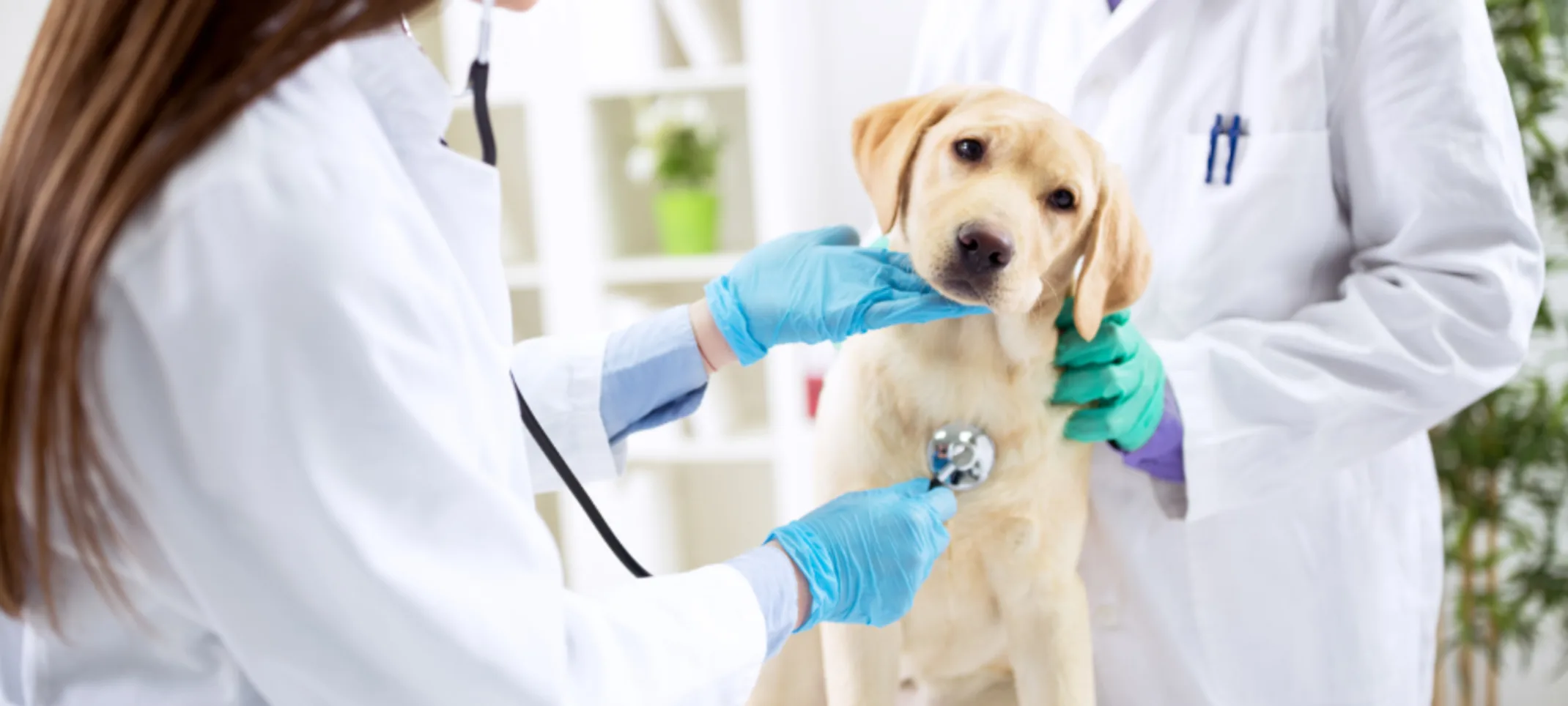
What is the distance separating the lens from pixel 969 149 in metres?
0.88

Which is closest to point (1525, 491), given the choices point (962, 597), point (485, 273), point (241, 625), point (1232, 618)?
point (1232, 618)

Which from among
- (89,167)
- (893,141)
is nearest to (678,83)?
(893,141)

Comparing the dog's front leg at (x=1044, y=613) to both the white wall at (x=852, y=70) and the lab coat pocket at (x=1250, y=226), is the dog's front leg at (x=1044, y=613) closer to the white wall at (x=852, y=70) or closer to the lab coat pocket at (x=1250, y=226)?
the lab coat pocket at (x=1250, y=226)

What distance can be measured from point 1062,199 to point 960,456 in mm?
227

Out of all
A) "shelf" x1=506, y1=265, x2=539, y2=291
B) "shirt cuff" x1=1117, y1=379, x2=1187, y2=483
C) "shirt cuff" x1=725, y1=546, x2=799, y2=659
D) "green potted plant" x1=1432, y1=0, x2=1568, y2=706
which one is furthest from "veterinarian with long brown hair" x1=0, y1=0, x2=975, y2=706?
"shelf" x1=506, y1=265, x2=539, y2=291

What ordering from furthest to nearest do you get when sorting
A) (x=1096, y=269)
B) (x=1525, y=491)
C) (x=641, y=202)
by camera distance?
(x=641, y=202)
(x=1525, y=491)
(x=1096, y=269)

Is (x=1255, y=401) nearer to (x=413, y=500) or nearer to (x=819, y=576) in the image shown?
(x=819, y=576)

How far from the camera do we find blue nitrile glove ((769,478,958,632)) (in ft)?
2.81

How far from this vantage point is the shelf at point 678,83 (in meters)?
2.49

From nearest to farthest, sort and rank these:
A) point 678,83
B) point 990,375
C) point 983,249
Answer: point 983,249, point 990,375, point 678,83

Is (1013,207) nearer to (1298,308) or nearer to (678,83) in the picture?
(1298,308)

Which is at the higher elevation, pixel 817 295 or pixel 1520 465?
pixel 817 295

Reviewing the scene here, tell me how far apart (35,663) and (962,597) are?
697mm

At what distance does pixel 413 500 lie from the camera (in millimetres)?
596
